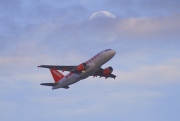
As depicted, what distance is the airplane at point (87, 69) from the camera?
441 ft

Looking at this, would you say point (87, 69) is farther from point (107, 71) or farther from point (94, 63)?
point (107, 71)

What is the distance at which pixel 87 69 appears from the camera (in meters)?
137

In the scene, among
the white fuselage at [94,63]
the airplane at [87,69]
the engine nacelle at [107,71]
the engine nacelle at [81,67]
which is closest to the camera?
the white fuselage at [94,63]

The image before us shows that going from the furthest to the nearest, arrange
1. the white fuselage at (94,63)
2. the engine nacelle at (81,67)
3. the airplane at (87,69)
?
the engine nacelle at (81,67)
the airplane at (87,69)
the white fuselage at (94,63)

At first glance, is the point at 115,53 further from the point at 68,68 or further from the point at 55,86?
the point at 55,86

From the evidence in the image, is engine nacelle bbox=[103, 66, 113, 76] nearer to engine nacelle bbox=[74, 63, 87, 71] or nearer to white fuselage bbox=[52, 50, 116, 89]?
white fuselage bbox=[52, 50, 116, 89]

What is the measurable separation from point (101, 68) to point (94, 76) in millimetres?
3149

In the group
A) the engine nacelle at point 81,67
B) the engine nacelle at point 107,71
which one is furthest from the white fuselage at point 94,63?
the engine nacelle at point 107,71

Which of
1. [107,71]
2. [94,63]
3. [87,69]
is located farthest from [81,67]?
[107,71]

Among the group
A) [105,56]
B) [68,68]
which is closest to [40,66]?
[68,68]

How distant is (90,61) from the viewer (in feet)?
452

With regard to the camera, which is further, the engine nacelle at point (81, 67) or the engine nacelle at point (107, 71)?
the engine nacelle at point (107, 71)

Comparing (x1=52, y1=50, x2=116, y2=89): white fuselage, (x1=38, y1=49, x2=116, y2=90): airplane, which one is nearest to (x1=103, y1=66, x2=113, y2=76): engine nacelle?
(x1=38, y1=49, x2=116, y2=90): airplane

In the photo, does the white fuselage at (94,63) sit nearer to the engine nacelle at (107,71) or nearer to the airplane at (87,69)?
the airplane at (87,69)
